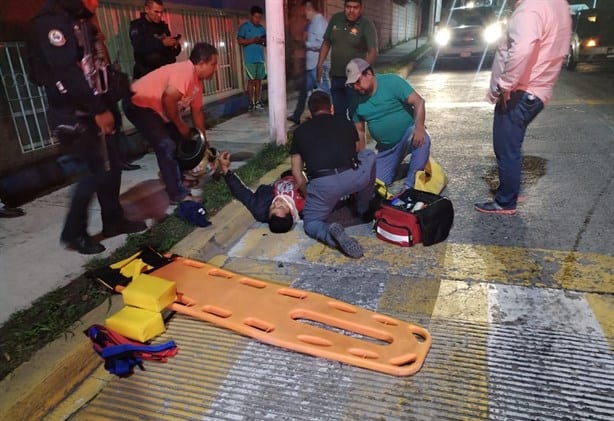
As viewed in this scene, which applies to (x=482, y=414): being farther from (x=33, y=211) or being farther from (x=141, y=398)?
(x=33, y=211)

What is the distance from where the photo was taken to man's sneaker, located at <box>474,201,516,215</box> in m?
4.18

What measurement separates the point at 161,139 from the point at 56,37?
1.41 metres

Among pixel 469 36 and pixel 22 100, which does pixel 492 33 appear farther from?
pixel 22 100

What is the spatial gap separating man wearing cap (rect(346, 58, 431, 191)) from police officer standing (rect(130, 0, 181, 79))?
236 centimetres

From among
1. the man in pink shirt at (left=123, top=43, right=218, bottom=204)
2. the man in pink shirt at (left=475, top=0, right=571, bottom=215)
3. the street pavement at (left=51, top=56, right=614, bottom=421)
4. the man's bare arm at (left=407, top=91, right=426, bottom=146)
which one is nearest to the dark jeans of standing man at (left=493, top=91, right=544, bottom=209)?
the man in pink shirt at (left=475, top=0, right=571, bottom=215)

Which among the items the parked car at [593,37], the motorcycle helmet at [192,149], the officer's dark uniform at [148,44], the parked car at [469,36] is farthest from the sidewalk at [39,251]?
the parked car at [593,37]

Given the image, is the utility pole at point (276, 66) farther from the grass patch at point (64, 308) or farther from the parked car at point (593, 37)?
the parked car at point (593, 37)

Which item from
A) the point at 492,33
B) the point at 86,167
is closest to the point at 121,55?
the point at 86,167

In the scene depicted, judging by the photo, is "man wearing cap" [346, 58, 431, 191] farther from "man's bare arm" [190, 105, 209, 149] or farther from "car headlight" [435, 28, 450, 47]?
"car headlight" [435, 28, 450, 47]

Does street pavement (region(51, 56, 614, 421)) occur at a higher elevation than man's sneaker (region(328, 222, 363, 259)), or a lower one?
lower

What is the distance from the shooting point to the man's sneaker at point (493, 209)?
418cm

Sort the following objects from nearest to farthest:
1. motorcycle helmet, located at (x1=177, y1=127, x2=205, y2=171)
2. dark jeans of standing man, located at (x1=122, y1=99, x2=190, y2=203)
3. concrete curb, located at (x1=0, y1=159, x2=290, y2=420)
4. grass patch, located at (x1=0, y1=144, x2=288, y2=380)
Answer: concrete curb, located at (x1=0, y1=159, x2=290, y2=420), grass patch, located at (x1=0, y1=144, x2=288, y2=380), dark jeans of standing man, located at (x1=122, y1=99, x2=190, y2=203), motorcycle helmet, located at (x1=177, y1=127, x2=205, y2=171)

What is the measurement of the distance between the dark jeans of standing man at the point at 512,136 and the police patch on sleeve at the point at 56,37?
3316 millimetres

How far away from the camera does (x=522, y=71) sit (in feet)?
11.7
